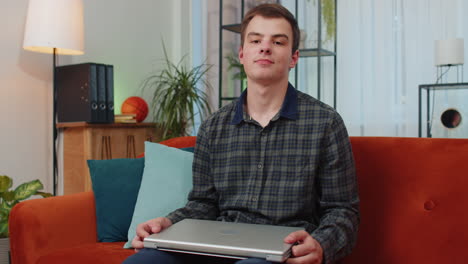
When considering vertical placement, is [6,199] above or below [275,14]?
below

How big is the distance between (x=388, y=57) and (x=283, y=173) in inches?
114

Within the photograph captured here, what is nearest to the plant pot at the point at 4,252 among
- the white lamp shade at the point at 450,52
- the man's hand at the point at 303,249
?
the man's hand at the point at 303,249

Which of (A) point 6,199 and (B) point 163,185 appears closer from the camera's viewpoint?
(B) point 163,185

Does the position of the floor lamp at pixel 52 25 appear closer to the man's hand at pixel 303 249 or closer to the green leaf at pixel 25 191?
the green leaf at pixel 25 191

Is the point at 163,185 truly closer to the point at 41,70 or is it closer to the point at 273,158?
the point at 273,158

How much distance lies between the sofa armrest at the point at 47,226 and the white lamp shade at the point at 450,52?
2.68 metres

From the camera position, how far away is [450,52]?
362 cm

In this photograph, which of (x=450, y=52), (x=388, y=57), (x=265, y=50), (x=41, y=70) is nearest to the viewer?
(x=265, y=50)

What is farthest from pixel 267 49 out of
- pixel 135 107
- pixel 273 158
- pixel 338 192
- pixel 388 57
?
pixel 388 57

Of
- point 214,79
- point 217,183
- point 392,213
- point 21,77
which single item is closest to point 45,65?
point 21,77

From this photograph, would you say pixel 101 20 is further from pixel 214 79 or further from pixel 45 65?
pixel 214 79

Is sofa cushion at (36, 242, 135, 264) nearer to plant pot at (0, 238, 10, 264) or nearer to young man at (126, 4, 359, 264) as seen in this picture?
young man at (126, 4, 359, 264)

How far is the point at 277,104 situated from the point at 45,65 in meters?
2.31

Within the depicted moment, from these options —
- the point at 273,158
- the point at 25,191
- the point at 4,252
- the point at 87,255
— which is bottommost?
the point at 4,252
